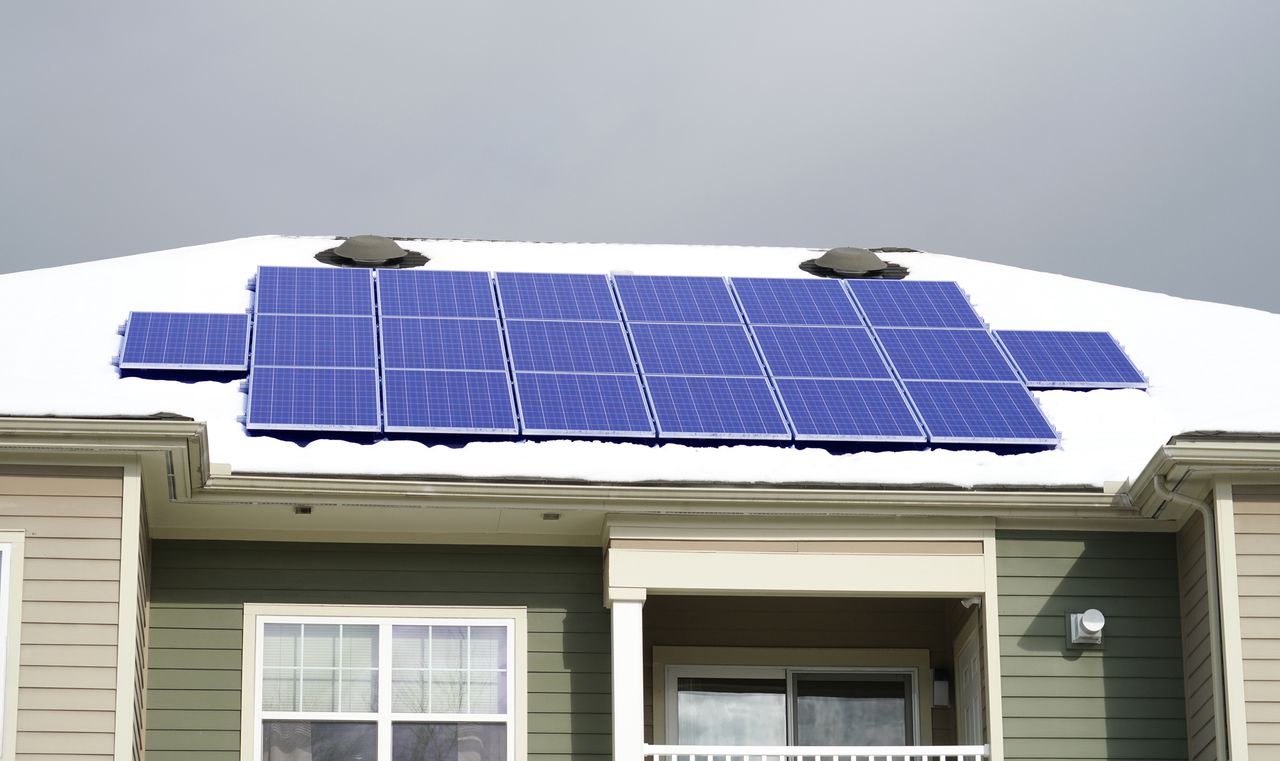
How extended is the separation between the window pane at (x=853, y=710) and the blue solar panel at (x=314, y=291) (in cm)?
510

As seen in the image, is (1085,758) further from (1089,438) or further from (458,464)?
(458,464)

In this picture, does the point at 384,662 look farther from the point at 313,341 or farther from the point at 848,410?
the point at 848,410

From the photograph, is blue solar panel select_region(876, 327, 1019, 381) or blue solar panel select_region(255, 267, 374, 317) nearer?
blue solar panel select_region(876, 327, 1019, 381)

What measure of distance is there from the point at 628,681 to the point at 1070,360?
5383 mm

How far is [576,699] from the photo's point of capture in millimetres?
14102

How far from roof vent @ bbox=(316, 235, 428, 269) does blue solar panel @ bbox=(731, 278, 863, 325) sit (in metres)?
3.22

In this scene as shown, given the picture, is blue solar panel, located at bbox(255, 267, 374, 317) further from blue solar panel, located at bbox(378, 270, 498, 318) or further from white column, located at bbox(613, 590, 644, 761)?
white column, located at bbox(613, 590, 644, 761)

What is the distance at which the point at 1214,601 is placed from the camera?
13430 millimetres

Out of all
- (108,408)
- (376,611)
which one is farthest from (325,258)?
(376,611)

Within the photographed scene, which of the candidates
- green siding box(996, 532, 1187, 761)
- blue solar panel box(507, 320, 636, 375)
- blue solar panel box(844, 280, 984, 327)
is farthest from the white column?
blue solar panel box(844, 280, 984, 327)

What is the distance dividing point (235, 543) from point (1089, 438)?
6.72m

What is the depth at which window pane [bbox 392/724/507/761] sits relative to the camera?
13.8 meters

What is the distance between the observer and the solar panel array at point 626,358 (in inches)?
591

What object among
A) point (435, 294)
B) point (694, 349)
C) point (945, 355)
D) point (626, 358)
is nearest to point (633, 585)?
point (626, 358)
